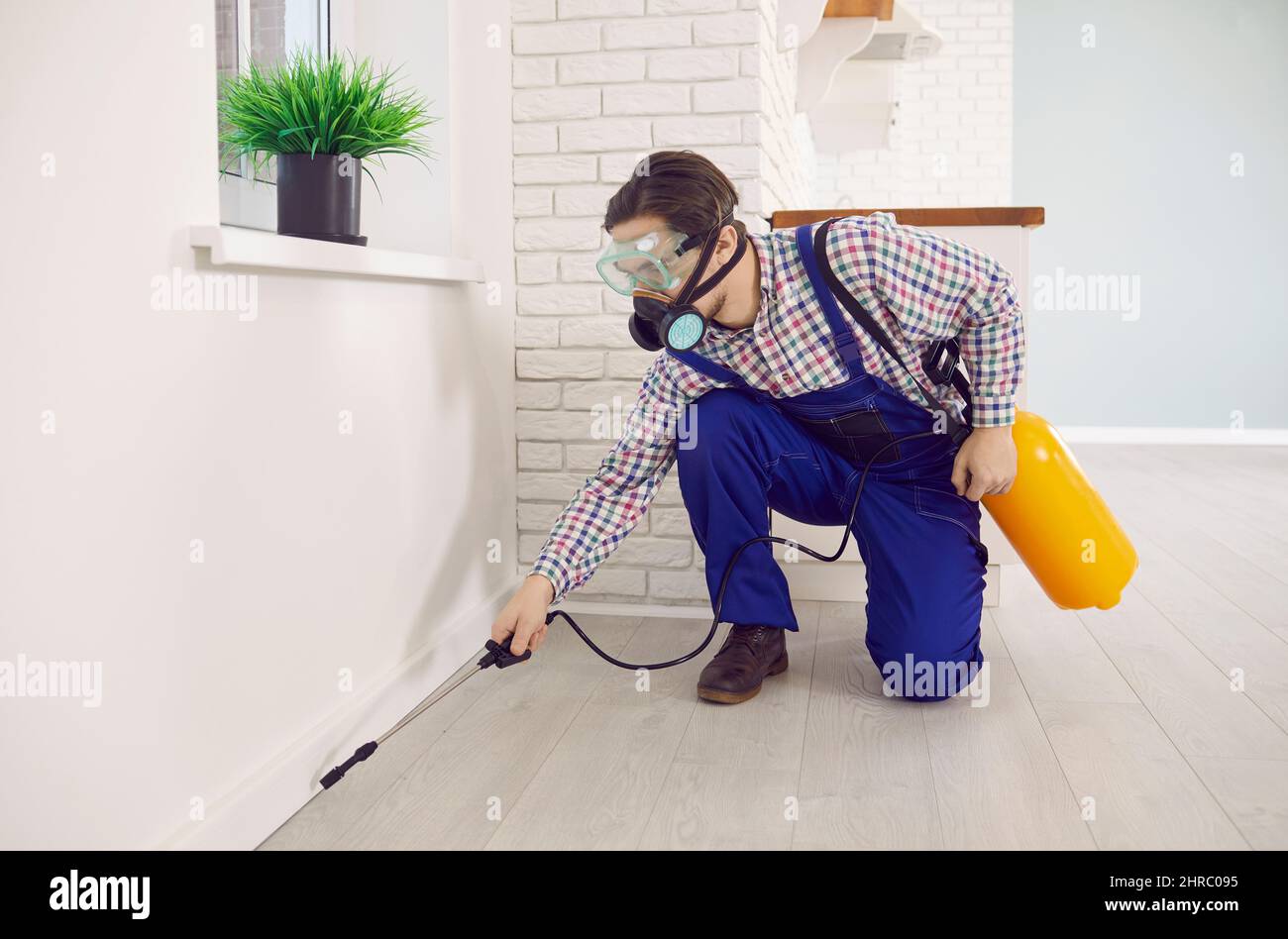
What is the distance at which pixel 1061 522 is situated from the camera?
1.86 meters

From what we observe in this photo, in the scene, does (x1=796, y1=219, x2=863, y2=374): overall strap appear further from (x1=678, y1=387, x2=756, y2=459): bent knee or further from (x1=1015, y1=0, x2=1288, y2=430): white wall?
(x1=1015, y1=0, x2=1288, y2=430): white wall

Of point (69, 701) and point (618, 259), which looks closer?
point (69, 701)

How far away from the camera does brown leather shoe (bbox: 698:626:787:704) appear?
6.25 ft

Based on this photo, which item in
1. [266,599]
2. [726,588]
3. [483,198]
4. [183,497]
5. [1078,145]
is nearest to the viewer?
[183,497]

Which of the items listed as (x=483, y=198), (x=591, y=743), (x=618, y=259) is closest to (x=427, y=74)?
(x=483, y=198)

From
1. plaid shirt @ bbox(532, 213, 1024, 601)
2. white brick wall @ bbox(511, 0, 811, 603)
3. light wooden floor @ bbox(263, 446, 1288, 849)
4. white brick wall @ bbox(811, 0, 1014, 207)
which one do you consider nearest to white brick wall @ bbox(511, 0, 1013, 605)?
white brick wall @ bbox(511, 0, 811, 603)

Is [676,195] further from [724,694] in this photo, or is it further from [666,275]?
[724,694]

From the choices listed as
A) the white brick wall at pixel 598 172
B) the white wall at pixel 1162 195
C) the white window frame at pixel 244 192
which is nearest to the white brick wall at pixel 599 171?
the white brick wall at pixel 598 172

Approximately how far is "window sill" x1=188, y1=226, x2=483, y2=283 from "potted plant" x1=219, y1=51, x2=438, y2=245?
63 mm

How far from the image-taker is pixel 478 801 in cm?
152

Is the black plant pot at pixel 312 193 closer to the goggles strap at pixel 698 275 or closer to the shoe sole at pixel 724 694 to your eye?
the goggles strap at pixel 698 275

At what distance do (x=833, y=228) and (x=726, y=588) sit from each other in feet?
2.06

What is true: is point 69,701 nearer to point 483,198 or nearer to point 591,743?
point 591,743

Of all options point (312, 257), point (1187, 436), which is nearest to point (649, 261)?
point (312, 257)
